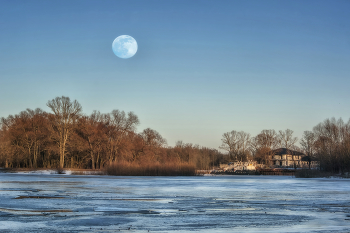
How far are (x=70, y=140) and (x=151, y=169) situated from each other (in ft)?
90.6

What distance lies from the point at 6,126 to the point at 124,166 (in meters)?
40.7

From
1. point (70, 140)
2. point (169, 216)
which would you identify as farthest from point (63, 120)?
point (169, 216)

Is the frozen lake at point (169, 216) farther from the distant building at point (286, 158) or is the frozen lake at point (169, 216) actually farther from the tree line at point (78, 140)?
the distant building at point (286, 158)

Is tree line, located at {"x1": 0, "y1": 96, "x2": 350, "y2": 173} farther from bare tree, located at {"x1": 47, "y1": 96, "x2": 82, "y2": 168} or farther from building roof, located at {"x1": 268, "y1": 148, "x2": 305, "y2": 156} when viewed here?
building roof, located at {"x1": 268, "y1": 148, "x2": 305, "y2": 156}

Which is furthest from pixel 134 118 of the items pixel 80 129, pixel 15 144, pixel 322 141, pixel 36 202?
pixel 36 202

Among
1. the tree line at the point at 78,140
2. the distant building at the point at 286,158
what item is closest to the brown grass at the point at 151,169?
the tree line at the point at 78,140

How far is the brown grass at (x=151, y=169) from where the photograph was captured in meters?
45.0

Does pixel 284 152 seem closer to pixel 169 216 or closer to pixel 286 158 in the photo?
pixel 286 158

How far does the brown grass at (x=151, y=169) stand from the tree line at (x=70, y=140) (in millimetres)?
17666

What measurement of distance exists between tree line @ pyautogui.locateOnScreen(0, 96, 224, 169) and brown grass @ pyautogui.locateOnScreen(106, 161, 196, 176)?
58.0 feet

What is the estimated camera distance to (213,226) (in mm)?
9500

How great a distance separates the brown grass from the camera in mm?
45031

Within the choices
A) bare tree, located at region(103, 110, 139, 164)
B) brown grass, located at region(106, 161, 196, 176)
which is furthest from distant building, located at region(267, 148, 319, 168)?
brown grass, located at region(106, 161, 196, 176)

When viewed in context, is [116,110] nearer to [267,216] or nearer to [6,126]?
[6,126]
